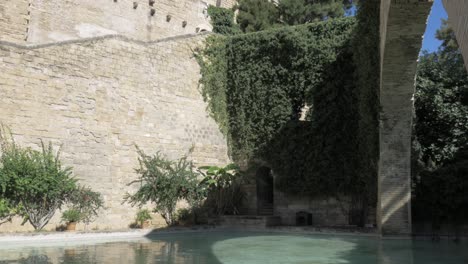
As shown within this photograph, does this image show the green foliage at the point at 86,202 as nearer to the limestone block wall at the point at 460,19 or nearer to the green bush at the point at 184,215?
the green bush at the point at 184,215

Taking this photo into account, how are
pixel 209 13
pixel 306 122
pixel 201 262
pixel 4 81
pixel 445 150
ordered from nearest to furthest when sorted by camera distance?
1. pixel 201 262
2. pixel 4 81
3. pixel 445 150
4. pixel 306 122
5. pixel 209 13

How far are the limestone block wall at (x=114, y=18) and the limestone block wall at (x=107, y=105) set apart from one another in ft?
16.7

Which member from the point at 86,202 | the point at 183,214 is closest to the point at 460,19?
the point at 86,202

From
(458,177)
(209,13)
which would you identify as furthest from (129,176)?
(209,13)

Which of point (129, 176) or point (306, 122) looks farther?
point (306, 122)

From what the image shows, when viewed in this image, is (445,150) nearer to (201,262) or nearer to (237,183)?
(237,183)

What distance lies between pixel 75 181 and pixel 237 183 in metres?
6.02

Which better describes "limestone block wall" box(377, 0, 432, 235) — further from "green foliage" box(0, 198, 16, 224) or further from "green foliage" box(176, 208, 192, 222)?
"green foliage" box(0, 198, 16, 224)

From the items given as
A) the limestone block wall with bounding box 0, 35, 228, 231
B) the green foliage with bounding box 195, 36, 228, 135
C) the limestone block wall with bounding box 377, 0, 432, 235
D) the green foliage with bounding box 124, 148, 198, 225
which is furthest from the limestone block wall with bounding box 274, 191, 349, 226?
the green foliage with bounding box 124, 148, 198, 225

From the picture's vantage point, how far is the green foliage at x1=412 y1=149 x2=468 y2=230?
12828 mm

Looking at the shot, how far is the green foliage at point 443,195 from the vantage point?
12828 millimetres

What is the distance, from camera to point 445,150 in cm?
1392

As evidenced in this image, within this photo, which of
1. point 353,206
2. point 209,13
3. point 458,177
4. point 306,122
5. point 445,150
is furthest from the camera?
point 209,13

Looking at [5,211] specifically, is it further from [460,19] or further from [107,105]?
[460,19]
